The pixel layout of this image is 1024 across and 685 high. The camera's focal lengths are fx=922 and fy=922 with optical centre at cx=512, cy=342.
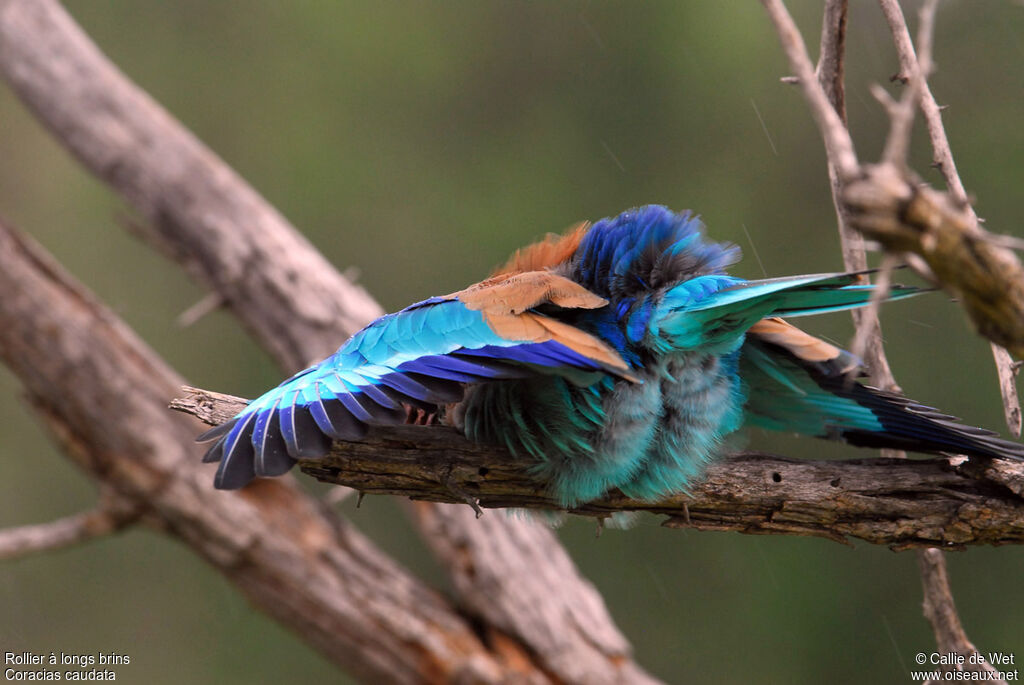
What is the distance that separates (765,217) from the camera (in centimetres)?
383

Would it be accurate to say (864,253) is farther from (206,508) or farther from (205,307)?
(205,307)

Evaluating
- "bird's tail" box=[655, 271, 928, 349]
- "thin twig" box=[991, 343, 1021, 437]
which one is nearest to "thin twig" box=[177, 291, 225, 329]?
"bird's tail" box=[655, 271, 928, 349]

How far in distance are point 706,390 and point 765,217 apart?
2.62m

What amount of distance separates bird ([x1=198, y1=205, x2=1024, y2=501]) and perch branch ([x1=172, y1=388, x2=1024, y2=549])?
37mm

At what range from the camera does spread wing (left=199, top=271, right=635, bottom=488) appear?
1.15m

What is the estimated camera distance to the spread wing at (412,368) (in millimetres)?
1151

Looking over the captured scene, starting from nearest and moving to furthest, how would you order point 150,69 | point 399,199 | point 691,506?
point 691,506 < point 399,199 < point 150,69

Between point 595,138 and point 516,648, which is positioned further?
point 595,138

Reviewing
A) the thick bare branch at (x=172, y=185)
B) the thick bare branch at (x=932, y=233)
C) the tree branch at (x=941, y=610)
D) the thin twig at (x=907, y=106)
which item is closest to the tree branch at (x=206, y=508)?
the thick bare branch at (x=172, y=185)

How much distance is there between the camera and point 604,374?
128 cm

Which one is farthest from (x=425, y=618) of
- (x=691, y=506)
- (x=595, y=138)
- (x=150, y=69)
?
(x=150, y=69)

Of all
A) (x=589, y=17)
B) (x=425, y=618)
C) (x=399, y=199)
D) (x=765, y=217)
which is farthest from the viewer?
(x=399, y=199)

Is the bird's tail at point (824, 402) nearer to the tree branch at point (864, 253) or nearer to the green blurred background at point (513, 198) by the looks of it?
the tree branch at point (864, 253)

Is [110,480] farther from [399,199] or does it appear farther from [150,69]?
[150,69]
